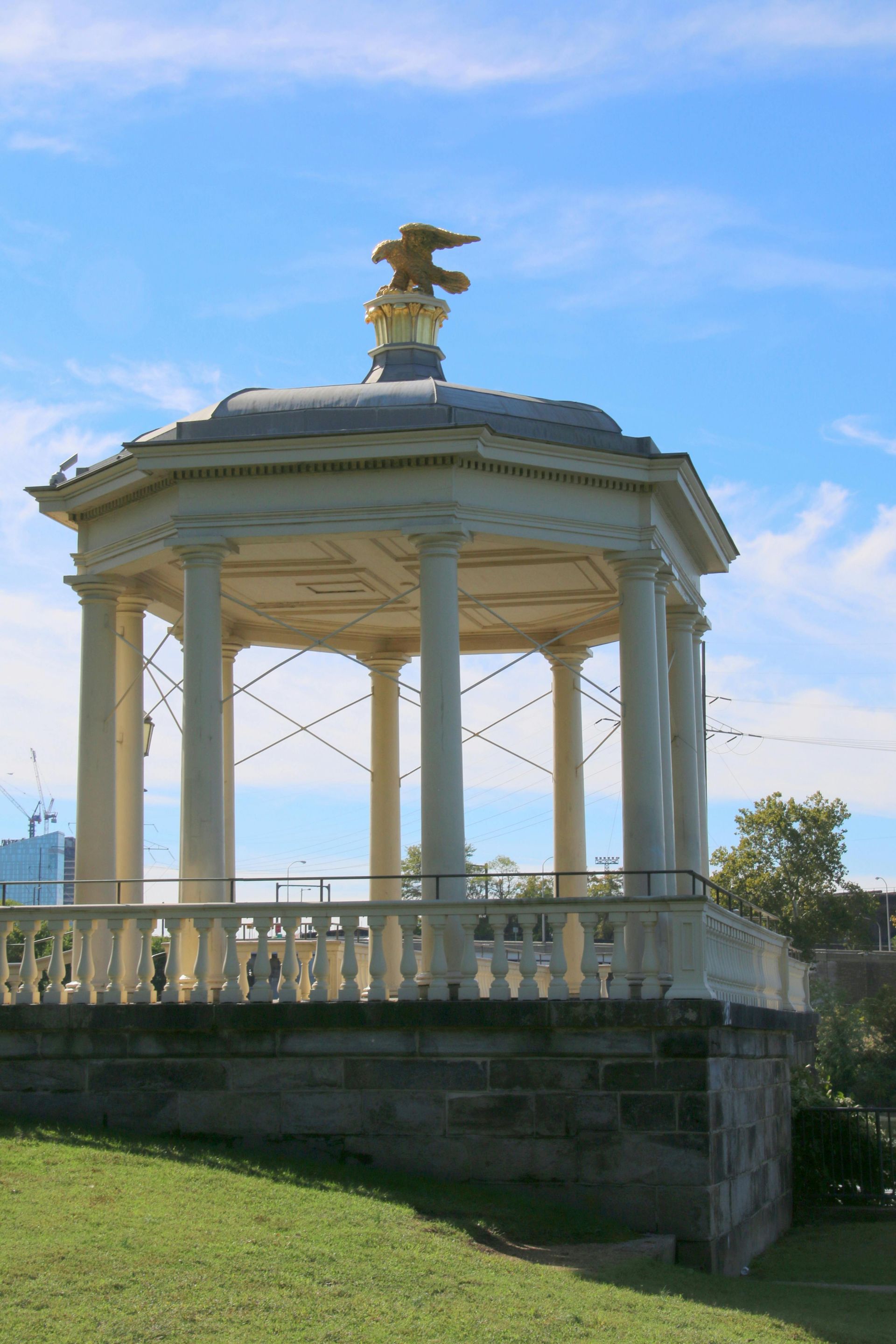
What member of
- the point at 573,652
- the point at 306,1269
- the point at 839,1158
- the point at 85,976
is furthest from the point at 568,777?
the point at 306,1269

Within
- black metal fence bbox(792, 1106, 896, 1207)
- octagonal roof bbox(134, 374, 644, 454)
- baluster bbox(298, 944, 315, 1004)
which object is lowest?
black metal fence bbox(792, 1106, 896, 1207)

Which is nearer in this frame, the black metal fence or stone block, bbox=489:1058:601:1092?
stone block, bbox=489:1058:601:1092

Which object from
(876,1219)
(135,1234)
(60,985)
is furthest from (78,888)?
(876,1219)

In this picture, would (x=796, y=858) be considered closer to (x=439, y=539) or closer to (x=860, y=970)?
(x=860, y=970)

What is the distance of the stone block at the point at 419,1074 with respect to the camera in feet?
48.1

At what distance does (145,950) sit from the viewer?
1578 cm

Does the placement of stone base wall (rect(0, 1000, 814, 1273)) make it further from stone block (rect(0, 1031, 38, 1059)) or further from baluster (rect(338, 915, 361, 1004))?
baluster (rect(338, 915, 361, 1004))

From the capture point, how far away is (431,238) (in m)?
21.2

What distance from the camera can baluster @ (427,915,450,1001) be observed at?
15.5m

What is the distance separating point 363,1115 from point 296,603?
10.3 m

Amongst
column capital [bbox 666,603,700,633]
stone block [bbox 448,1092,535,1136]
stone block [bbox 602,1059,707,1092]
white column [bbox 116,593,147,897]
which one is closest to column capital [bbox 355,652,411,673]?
column capital [bbox 666,603,700,633]

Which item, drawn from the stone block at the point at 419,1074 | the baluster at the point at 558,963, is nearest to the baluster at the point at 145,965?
the stone block at the point at 419,1074

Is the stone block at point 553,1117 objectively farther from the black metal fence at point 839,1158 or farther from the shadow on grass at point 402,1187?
the black metal fence at point 839,1158

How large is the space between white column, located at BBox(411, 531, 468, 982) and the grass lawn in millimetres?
3629
